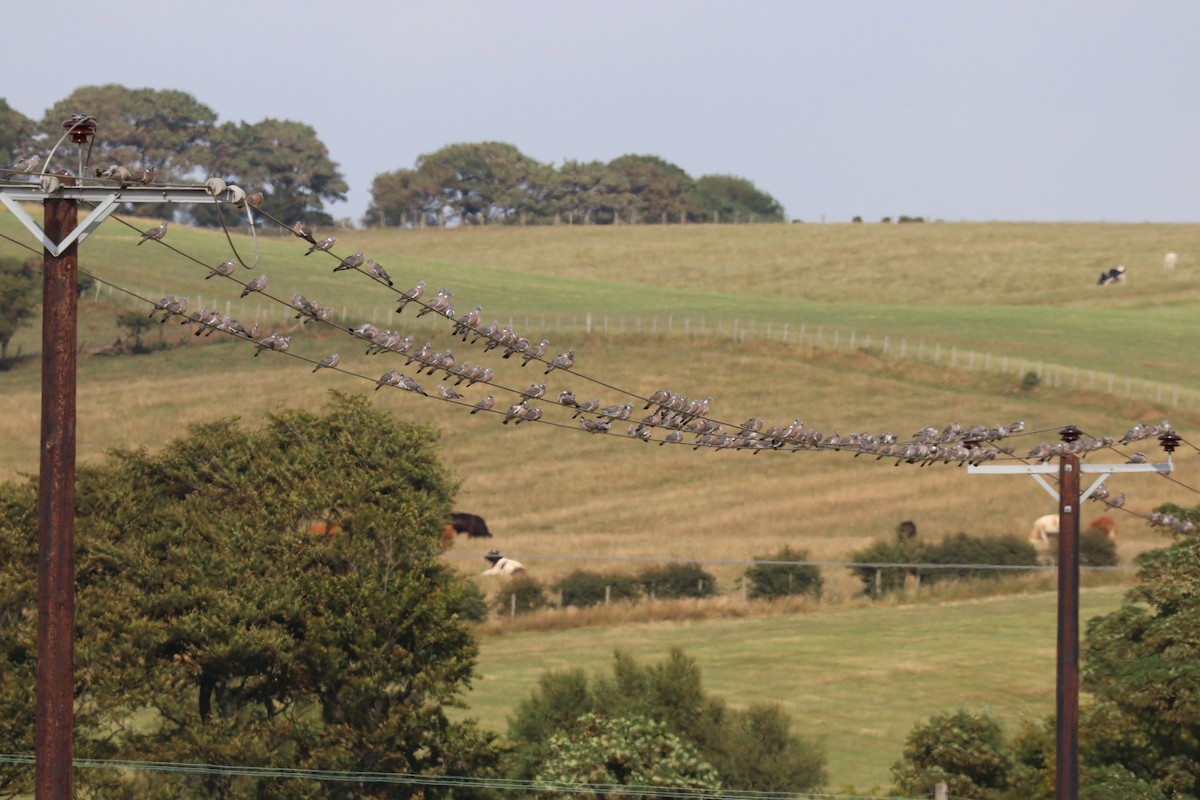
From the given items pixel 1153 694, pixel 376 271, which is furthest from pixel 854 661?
pixel 376 271

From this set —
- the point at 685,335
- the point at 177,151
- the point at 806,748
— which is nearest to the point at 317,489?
the point at 806,748

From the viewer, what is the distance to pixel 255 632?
3616 cm

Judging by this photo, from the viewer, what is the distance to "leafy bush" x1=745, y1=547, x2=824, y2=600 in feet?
187

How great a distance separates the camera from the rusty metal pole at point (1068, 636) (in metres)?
23.5

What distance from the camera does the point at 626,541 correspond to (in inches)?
2552

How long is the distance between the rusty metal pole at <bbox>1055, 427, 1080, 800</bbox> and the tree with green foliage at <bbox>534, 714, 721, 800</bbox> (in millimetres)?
10336

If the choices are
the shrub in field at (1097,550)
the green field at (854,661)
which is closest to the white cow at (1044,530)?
the shrub in field at (1097,550)

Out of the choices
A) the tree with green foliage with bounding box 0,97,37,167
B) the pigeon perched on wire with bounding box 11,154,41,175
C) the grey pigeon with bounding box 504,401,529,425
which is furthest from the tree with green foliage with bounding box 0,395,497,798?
the tree with green foliage with bounding box 0,97,37,167

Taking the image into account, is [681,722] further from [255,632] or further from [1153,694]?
[1153,694]

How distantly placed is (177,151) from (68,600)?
17930cm

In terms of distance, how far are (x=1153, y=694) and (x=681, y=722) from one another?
10007 millimetres

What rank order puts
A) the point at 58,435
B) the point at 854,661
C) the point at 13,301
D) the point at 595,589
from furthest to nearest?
the point at 13,301, the point at 595,589, the point at 854,661, the point at 58,435

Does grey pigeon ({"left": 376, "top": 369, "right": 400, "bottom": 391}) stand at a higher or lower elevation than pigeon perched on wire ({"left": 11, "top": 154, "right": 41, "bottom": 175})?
lower

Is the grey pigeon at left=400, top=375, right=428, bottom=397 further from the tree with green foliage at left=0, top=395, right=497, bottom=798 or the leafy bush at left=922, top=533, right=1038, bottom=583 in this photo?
Result: the leafy bush at left=922, top=533, right=1038, bottom=583
